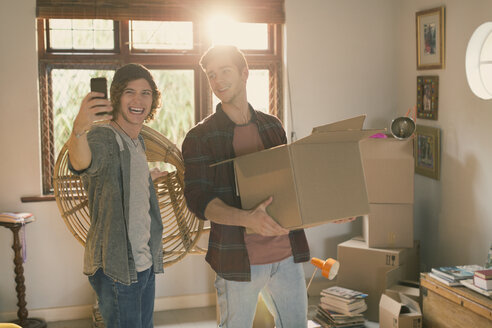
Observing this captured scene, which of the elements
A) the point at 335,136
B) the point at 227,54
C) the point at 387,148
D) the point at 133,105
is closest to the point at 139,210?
the point at 133,105

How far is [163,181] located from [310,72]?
1572mm

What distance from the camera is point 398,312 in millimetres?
3209

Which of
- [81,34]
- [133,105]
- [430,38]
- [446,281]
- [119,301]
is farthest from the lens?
[81,34]

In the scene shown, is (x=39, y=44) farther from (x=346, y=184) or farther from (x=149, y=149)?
(x=346, y=184)

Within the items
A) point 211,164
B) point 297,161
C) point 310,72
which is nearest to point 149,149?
point 211,164

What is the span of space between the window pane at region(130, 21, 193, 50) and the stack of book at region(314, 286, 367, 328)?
1.93 meters

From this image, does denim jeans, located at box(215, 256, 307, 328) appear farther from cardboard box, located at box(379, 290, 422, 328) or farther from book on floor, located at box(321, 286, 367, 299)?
book on floor, located at box(321, 286, 367, 299)

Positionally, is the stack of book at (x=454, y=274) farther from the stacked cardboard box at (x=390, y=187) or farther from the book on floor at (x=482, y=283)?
the stacked cardboard box at (x=390, y=187)

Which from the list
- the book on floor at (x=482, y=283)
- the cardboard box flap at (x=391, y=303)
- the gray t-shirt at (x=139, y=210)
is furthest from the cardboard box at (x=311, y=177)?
the cardboard box flap at (x=391, y=303)

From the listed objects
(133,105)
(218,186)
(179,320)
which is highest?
(133,105)

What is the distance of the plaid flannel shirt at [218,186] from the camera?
2049 millimetres

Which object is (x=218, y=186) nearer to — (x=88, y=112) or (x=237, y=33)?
(x=88, y=112)

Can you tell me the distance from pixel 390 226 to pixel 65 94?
2301mm

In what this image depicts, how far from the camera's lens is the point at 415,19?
3.93 meters
